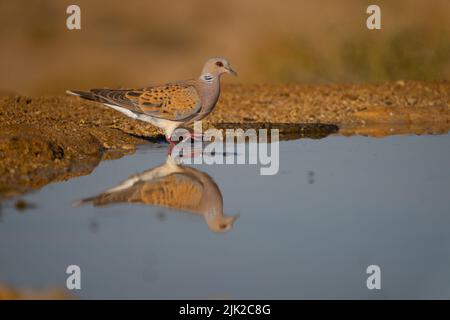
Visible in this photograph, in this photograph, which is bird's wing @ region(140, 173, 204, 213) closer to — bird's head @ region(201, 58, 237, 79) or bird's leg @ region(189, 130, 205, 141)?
bird's leg @ region(189, 130, 205, 141)

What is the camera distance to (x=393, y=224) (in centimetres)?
592

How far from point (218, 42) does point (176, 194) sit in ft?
29.4

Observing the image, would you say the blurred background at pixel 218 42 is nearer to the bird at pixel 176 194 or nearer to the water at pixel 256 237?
the water at pixel 256 237

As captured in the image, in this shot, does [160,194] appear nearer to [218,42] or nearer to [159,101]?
[159,101]

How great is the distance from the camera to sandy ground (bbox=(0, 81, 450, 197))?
7086mm

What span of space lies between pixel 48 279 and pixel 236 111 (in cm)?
507

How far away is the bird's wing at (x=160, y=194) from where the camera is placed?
6355 millimetres

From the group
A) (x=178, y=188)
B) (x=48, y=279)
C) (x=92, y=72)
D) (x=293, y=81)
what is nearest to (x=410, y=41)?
(x=293, y=81)

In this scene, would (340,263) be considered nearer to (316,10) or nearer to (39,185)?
(39,185)

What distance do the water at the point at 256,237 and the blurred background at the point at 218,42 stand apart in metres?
4.79

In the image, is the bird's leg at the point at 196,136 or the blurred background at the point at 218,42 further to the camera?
the blurred background at the point at 218,42

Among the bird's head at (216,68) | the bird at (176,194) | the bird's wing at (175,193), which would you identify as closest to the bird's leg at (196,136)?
the bird's head at (216,68)

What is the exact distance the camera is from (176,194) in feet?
21.4

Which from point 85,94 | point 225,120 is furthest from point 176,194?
point 225,120
